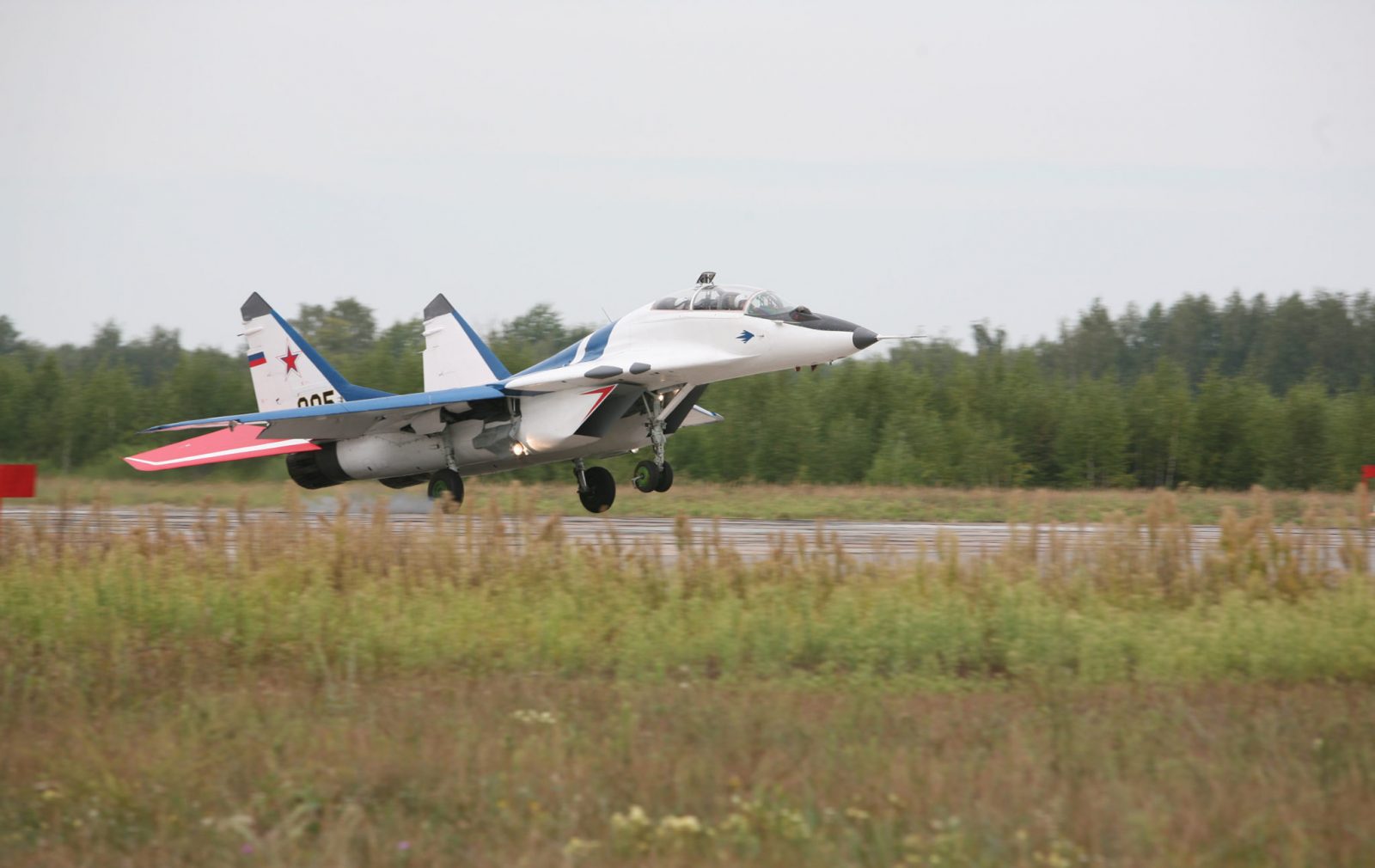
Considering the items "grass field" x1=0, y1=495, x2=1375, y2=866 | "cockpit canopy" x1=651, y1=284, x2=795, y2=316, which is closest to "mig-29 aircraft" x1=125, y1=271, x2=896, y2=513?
"cockpit canopy" x1=651, y1=284, x2=795, y2=316

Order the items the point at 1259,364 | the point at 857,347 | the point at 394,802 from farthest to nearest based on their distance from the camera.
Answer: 1. the point at 1259,364
2. the point at 857,347
3. the point at 394,802

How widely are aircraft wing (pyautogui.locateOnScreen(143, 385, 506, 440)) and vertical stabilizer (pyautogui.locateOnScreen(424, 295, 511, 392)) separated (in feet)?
6.98

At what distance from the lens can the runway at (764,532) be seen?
1037cm

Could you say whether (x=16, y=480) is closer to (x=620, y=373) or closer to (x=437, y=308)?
(x=620, y=373)

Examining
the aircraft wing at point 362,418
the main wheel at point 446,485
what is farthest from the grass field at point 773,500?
the aircraft wing at point 362,418

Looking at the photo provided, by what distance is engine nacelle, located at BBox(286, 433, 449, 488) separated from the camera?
758 inches

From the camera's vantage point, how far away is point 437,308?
21.9 metres

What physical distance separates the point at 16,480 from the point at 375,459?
781 centimetres

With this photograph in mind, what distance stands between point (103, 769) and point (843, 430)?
108ft

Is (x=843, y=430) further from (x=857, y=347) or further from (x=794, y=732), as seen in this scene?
(x=794, y=732)

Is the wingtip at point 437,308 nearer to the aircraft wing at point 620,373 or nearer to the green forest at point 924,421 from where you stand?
the aircraft wing at point 620,373

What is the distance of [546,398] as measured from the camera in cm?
1828

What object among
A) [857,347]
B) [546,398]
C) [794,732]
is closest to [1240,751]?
[794,732]

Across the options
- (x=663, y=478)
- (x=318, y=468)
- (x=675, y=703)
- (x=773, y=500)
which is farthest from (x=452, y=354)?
(x=675, y=703)
